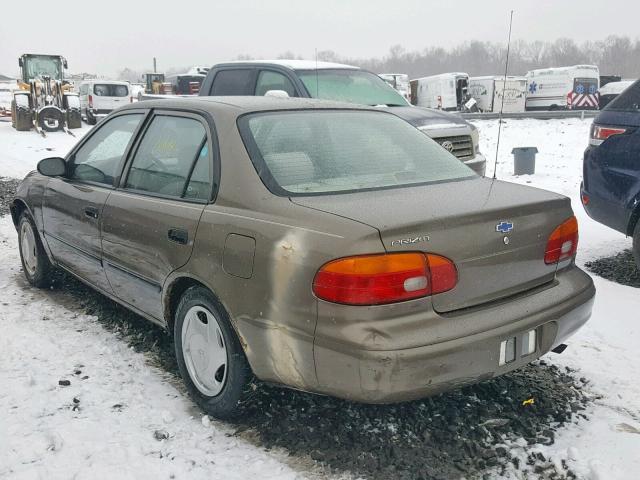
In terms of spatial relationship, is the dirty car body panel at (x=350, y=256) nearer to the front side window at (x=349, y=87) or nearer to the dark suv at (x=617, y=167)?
the dark suv at (x=617, y=167)

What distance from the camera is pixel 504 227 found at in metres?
2.59

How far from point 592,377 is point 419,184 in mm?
1542

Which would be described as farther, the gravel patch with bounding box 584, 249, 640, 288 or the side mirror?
the gravel patch with bounding box 584, 249, 640, 288

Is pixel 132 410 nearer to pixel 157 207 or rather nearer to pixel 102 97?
pixel 157 207

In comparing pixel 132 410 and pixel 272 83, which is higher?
pixel 272 83

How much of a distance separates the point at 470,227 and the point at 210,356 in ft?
4.69

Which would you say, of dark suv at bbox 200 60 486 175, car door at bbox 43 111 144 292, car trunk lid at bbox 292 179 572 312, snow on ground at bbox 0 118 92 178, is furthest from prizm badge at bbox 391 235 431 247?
snow on ground at bbox 0 118 92 178

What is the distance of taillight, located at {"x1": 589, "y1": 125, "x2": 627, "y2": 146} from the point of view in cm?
495

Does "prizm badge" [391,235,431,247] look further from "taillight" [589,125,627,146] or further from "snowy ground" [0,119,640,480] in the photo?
"taillight" [589,125,627,146]

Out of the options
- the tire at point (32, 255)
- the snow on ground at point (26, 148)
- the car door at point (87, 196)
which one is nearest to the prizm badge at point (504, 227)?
the car door at point (87, 196)

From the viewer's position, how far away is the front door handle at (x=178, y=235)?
2.96m

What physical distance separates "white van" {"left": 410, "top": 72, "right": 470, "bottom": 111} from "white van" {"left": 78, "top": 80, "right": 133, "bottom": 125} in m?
14.6

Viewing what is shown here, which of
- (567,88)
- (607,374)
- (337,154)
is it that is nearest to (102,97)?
(567,88)

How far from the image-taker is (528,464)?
8.55 feet
